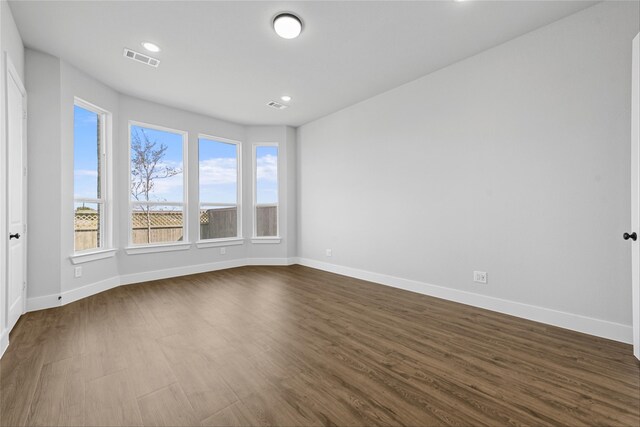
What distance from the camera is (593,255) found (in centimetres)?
247

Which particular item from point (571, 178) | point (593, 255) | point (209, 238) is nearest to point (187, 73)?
point (209, 238)

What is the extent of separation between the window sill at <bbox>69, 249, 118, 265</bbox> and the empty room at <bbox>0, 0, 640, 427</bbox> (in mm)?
34

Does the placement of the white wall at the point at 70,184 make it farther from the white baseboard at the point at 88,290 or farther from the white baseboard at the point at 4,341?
the white baseboard at the point at 4,341

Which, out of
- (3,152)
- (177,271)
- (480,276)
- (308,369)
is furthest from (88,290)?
(480,276)

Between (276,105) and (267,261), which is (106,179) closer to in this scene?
(276,105)

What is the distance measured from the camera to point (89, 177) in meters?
3.86

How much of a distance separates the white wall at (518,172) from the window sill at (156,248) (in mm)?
3203

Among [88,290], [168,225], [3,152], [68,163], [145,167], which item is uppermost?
[145,167]

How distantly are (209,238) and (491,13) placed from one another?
5.27 meters

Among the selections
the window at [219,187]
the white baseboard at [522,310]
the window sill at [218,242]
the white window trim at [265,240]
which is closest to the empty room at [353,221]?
the white baseboard at [522,310]

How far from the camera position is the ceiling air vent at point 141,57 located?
3113mm

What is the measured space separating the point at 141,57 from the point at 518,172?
4444mm

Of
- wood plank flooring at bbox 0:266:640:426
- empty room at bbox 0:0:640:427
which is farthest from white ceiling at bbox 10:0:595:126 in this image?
wood plank flooring at bbox 0:266:640:426

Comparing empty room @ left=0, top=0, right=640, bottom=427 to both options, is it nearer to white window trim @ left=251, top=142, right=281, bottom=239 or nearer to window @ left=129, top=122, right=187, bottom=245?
window @ left=129, top=122, right=187, bottom=245
